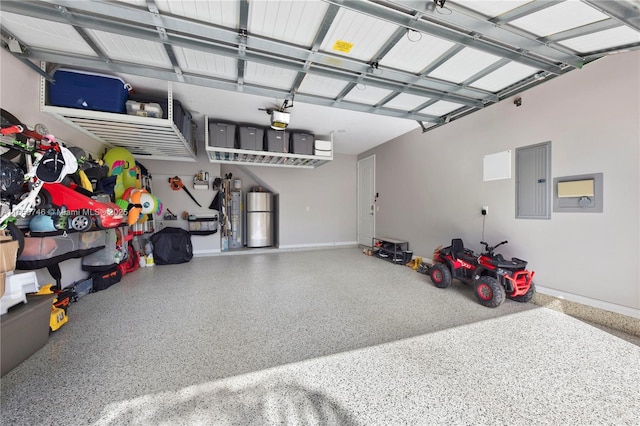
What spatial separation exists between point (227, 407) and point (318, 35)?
2843 mm

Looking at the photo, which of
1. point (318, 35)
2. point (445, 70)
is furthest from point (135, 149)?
point (445, 70)

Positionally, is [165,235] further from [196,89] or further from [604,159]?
[604,159]

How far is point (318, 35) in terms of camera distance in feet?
6.72

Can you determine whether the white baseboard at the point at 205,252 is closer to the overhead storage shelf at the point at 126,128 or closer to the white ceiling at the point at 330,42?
the overhead storage shelf at the point at 126,128

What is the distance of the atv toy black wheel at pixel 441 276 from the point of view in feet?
11.0

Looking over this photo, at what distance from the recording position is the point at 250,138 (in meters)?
4.46

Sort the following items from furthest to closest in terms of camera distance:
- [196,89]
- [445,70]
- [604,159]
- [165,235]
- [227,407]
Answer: [165,235], [196,89], [445,70], [604,159], [227,407]

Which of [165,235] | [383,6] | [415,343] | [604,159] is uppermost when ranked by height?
[383,6]

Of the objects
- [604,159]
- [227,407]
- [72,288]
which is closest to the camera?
[227,407]

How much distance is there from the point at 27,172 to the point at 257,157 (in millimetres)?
3343

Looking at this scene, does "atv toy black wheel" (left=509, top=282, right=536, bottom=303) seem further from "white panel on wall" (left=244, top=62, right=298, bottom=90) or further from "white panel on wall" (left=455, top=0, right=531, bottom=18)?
"white panel on wall" (left=244, top=62, right=298, bottom=90)

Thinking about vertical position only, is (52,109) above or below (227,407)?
above

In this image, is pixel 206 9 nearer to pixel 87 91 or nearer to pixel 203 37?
pixel 203 37

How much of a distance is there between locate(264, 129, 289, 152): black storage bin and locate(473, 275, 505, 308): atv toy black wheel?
394 cm
